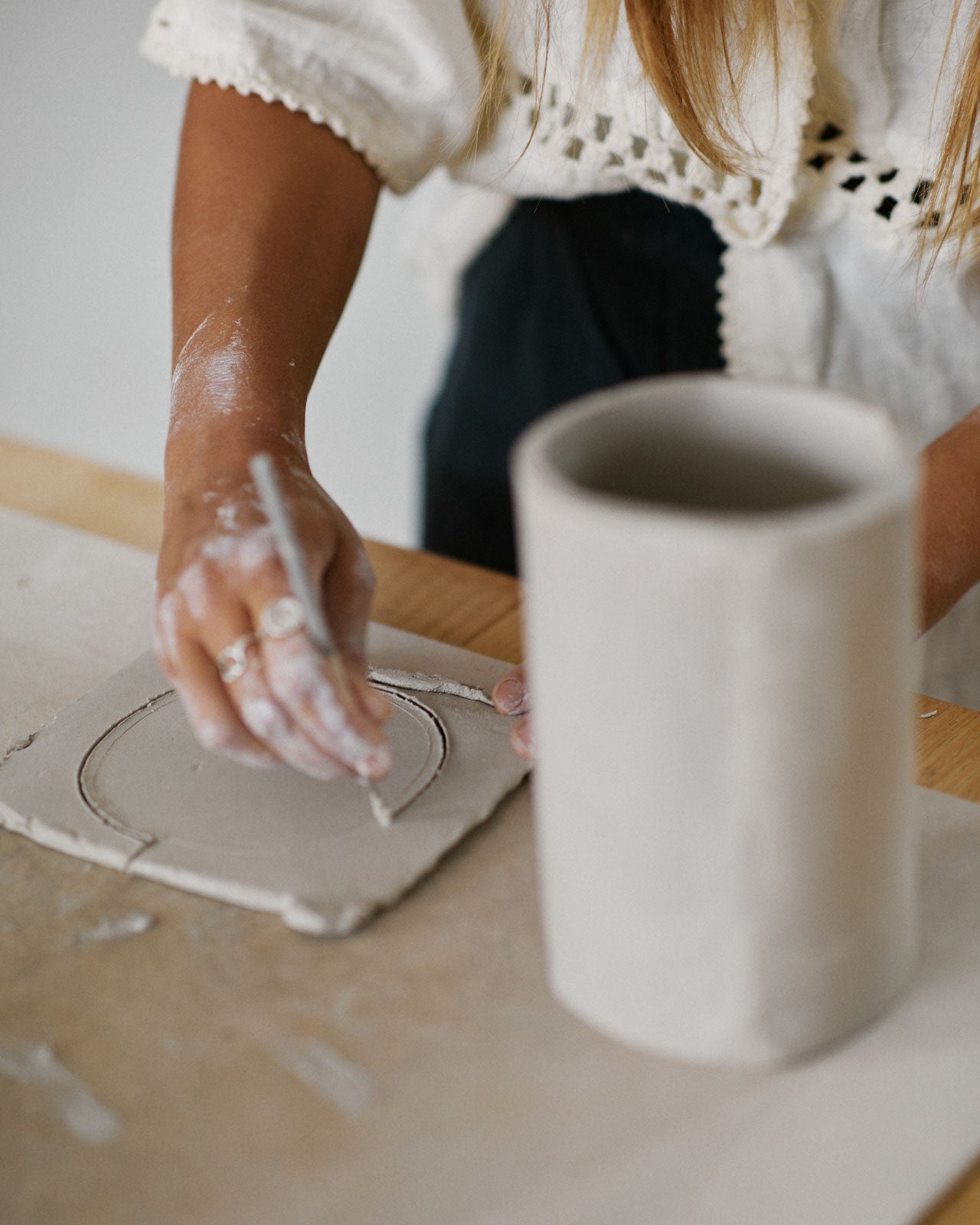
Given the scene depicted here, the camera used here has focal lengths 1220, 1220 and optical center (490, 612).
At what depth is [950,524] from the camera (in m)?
0.60

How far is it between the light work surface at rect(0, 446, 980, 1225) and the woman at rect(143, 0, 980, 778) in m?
0.08

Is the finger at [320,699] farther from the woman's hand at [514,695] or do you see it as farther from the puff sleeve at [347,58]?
the puff sleeve at [347,58]

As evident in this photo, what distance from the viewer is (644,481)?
0.38 meters

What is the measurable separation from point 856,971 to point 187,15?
59 centimetres

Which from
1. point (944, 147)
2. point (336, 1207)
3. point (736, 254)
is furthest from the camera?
point (736, 254)

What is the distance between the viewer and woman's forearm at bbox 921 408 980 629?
60cm

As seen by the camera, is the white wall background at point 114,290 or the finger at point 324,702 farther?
the white wall background at point 114,290

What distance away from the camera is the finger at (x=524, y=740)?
20.1 inches

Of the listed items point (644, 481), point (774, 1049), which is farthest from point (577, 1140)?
point (644, 481)

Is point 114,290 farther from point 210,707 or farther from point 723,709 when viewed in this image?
point 723,709

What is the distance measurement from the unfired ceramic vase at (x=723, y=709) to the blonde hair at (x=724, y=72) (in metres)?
0.30

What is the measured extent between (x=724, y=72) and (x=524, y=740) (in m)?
0.37

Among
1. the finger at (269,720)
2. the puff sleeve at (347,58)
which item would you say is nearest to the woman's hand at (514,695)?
the finger at (269,720)

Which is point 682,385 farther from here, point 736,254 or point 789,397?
point 736,254
